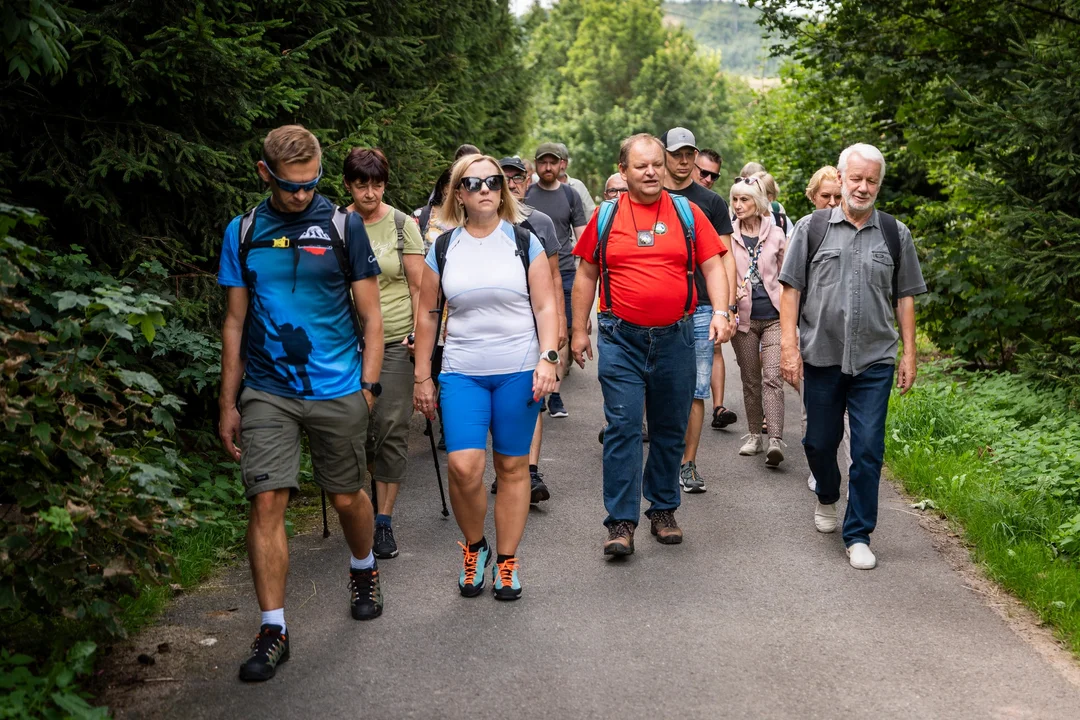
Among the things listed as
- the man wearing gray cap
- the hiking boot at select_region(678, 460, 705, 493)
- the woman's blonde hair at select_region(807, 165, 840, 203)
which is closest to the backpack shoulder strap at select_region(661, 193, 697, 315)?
the hiking boot at select_region(678, 460, 705, 493)

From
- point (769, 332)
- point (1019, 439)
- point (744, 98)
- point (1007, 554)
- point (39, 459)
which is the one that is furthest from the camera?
point (744, 98)

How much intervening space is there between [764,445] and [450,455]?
4.23m

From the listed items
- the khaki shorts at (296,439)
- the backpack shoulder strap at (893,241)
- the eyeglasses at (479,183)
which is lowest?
the khaki shorts at (296,439)

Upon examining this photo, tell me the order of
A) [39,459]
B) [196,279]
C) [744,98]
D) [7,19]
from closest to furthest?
[39,459] → [7,19] → [196,279] → [744,98]

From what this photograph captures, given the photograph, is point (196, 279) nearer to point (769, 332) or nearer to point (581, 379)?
point (769, 332)

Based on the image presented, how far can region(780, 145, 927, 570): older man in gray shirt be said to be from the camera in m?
6.22

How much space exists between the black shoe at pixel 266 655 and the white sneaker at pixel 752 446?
4.76m

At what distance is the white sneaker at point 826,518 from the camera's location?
6.83 metres

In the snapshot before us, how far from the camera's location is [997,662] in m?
4.88

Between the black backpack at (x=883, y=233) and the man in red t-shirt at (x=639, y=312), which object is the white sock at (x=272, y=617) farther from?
the black backpack at (x=883, y=233)

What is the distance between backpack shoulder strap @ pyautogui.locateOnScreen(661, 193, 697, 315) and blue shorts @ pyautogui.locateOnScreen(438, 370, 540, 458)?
1.16 metres

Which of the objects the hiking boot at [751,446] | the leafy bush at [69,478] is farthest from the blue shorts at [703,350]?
the leafy bush at [69,478]

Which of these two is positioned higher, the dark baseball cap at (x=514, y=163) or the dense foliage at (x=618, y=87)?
the dense foliage at (x=618, y=87)

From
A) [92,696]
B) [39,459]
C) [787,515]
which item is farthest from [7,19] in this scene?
[787,515]
